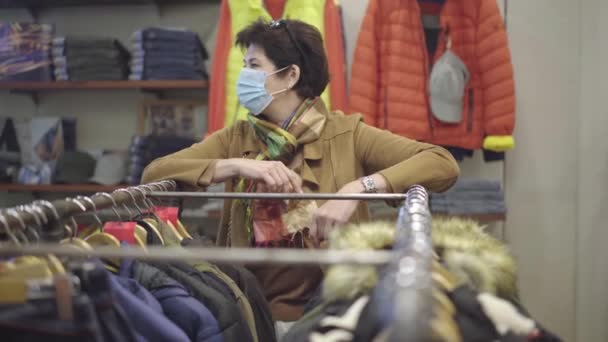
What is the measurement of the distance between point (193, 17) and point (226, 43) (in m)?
0.56

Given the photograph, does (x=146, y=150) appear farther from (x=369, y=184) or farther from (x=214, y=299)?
(x=214, y=299)

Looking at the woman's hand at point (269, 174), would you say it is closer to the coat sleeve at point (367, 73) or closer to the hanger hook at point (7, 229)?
the hanger hook at point (7, 229)

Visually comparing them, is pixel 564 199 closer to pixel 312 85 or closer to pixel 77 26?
pixel 312 85

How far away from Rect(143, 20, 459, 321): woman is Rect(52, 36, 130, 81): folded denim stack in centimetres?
129

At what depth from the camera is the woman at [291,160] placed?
1.37 metres

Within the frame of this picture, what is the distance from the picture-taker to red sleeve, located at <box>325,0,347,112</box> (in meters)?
2.38

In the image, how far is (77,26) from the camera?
10.0ft

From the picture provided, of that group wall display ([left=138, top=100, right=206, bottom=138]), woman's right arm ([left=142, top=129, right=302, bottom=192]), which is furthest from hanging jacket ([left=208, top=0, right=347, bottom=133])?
woman's right arm ([left=142, top=129, right=302, bottom=192])

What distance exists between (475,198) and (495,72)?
0.53 meters

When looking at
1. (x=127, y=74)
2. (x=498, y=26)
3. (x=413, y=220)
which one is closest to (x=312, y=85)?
(x=413, y=220)

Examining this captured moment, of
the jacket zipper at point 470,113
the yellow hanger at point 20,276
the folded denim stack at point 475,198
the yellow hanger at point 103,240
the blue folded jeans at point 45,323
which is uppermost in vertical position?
the jacket zipper at point 470,113

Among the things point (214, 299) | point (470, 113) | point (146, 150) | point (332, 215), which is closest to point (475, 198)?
point (470, 113)

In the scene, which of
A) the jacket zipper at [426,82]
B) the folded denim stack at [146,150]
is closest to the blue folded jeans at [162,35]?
the folded denim stack at [146,150]

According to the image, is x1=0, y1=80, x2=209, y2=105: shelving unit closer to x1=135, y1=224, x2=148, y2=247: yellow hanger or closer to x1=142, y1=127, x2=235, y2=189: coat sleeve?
x1=142, y1=127, x2=235, y2=189: coat sleeve
